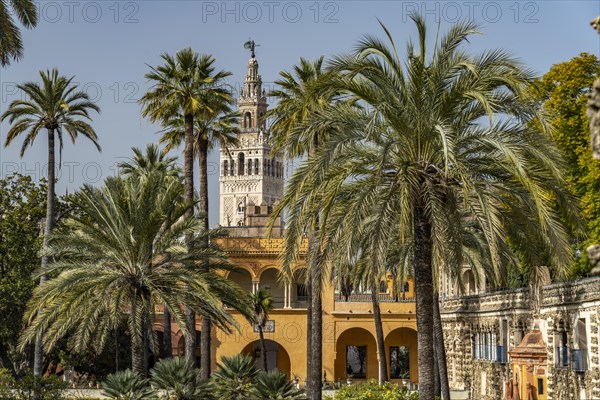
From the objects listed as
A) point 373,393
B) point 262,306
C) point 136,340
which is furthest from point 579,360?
point 262,306

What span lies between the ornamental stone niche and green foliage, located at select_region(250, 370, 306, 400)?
982 centimetres

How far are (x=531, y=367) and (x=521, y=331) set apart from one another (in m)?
3.62

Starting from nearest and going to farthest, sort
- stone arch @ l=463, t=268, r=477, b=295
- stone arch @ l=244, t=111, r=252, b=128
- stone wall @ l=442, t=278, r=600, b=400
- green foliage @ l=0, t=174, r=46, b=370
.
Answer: stone wall @ l=442, t=278, r=600, b=400 → green foliage @ l=0, t=174, r=46, b=370 → stone arch @ l=463, t=268, r=477, b=295 → stone arch @ l=244, t=111, r=252, b=128

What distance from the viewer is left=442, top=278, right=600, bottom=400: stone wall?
2769 cm

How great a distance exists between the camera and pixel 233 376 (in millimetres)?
28734

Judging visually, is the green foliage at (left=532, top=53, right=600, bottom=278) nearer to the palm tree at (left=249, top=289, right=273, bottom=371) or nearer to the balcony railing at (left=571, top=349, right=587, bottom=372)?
the balcony railing at (left=571, top=349, right=587, bottom=372)

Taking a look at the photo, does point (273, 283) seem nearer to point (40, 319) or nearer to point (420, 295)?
point (40, 319)


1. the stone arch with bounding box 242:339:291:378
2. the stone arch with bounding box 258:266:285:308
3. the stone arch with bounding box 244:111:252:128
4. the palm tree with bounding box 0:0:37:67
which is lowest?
the stone arch with bounding box 242:339:291:378

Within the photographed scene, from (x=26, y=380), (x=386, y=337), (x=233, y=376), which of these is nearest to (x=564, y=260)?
(x=233, y=376)

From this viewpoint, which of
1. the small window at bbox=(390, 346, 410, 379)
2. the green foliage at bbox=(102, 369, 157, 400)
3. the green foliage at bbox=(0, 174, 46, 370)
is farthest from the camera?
the small window at bbox=(390, 346, 410, 379)

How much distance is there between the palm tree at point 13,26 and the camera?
28.0m

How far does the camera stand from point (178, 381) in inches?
1118

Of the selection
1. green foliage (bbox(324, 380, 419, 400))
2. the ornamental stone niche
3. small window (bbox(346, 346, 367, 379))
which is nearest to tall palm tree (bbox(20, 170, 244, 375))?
green foliage (bbox(324, 380, 419, 400))

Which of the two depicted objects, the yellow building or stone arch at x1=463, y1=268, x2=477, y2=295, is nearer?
the yellow building
